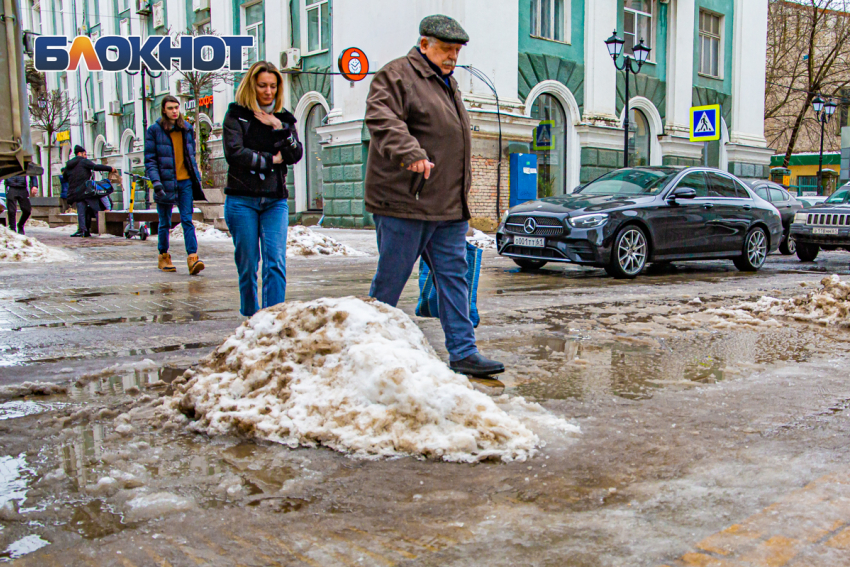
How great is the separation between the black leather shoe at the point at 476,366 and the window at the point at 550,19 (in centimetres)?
1996

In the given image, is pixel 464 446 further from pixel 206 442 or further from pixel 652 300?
pixel 652 300

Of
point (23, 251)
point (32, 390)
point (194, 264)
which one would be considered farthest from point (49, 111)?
point (32, 390)

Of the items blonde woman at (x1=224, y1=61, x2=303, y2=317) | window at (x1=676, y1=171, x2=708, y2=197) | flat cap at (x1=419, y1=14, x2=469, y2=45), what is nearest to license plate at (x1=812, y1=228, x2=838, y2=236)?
window at (x1=676, y1=171, x2=708, y2=197)

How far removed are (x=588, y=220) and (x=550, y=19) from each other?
14.8m

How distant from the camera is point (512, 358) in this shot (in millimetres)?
4848

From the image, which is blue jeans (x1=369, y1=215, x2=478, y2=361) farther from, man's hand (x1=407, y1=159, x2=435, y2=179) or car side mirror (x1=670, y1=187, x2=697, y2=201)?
car side mirror (x1=670, y1=187, x2=697, y2=201)

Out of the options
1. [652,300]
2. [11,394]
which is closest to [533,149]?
[652,300]

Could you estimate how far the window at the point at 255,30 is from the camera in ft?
84.0

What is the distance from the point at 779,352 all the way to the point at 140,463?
394 cm

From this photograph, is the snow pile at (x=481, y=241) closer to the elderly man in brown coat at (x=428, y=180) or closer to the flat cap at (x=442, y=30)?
the elderly man in brown coat at (x=428, y=180)

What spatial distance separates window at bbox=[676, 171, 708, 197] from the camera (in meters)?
11.4

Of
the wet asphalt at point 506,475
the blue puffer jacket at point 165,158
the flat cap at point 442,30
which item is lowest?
the wet asphalt at point 506,475

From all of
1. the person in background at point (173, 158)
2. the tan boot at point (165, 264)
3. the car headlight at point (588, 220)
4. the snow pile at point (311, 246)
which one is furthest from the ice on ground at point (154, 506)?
the snow pile at point (311, 246)

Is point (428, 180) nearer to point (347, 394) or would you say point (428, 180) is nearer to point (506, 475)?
point (347, 394)
